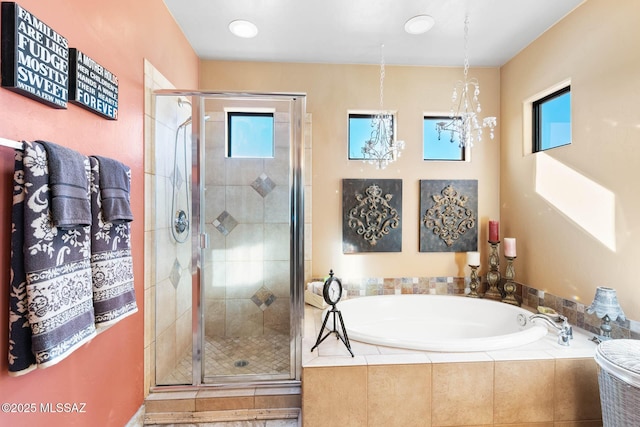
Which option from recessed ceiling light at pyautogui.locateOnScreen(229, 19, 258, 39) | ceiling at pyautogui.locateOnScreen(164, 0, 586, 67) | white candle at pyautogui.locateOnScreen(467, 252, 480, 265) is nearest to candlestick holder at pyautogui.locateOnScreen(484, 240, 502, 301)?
white candle at pyautogui.locateOnScreen(467, 252, 480, 265)

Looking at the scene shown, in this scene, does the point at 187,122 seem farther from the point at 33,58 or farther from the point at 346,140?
the point at 346,140

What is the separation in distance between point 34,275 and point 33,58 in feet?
2.38

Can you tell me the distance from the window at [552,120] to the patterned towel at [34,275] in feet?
10.0

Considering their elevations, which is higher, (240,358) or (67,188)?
(67,188)

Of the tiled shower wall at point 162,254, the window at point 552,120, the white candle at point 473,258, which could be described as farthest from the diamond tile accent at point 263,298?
the window at point 552,120

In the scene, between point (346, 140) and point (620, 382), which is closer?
point (620, 382)

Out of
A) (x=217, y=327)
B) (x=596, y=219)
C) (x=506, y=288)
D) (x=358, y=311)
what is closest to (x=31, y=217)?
(x=217, y=327)

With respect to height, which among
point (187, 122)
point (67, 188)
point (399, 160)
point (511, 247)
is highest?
point (187, 122)

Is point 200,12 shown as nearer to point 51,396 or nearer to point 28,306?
point 28,306

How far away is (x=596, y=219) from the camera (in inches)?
74.4

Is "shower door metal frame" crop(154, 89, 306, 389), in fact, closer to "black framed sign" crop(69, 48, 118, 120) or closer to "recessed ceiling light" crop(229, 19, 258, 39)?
"black framed sign" crop(69, 48, 118, 120)

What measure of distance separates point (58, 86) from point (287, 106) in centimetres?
124

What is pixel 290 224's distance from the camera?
2.05 meters

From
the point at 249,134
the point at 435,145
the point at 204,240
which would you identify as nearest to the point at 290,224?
the point at 204,240
